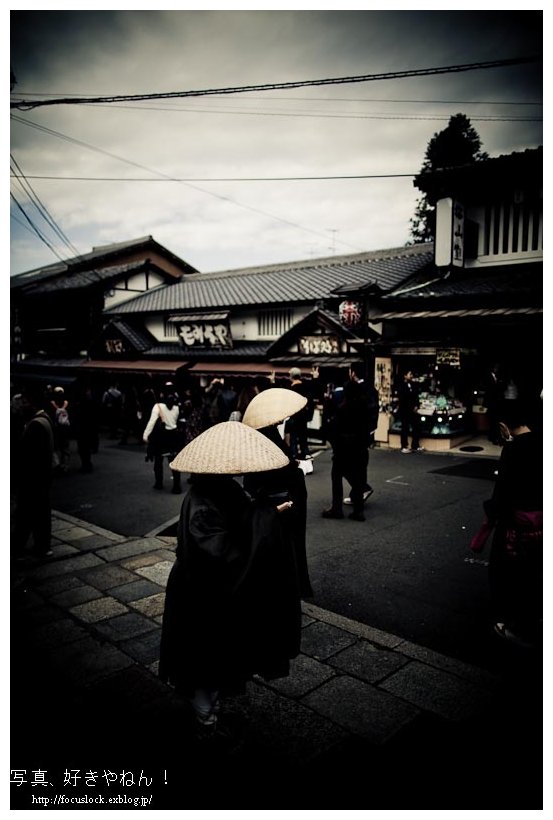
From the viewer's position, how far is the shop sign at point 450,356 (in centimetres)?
1300

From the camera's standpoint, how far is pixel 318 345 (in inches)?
637

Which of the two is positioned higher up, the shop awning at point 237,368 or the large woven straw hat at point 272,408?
the shop awning at point 237,368

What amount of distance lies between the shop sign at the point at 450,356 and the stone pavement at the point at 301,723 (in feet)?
31.5

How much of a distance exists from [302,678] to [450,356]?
10.7 m

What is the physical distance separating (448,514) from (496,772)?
5.50 metres

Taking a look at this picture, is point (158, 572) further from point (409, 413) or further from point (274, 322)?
point (274, 322)

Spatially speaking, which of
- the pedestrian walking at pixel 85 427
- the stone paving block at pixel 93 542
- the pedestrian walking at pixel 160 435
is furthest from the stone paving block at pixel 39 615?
the pedestrian walking at pixel 85 427

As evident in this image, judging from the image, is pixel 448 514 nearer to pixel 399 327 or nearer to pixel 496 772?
pixel 496 772

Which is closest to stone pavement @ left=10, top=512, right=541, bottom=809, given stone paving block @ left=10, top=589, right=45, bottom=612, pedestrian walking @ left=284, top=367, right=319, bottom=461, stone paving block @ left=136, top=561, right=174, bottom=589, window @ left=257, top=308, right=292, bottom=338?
stone paving block @ left=10, top=589, right=45, bottom=612

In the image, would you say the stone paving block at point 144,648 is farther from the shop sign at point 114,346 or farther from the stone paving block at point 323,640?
the shop sign at point 114,346

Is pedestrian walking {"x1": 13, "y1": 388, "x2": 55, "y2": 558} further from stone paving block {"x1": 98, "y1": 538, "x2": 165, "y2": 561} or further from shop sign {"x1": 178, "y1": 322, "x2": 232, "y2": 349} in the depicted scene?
shop sign {"x1": 178, "y1": 322, "x2": 232, "y2": 349}

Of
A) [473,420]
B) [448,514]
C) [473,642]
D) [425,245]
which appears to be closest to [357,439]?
[448,514]

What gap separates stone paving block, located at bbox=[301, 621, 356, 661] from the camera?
14.1 ft
